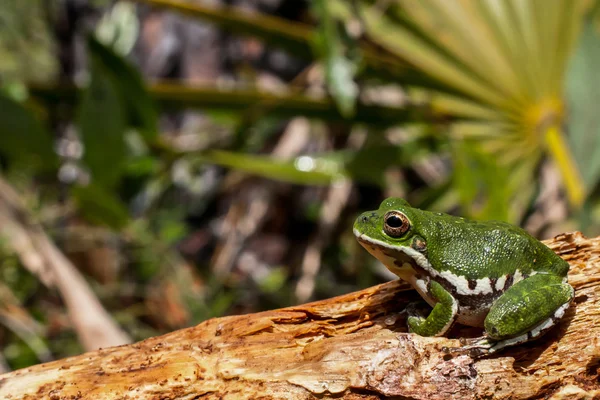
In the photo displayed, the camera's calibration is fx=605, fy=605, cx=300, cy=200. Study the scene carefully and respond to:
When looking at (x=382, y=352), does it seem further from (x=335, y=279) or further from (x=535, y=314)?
(x=335, y=279)

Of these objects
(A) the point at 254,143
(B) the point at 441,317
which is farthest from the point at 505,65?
(B) the point at 441,317

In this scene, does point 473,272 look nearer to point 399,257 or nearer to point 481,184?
point 399,257

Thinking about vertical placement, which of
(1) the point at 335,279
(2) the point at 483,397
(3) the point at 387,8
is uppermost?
(3) the point at 387,8

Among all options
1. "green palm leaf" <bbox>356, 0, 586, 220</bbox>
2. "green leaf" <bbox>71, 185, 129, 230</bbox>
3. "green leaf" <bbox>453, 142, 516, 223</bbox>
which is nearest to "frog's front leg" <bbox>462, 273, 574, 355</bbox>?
"green leaf" <bbox>453, 142, 516, 223</bbox>

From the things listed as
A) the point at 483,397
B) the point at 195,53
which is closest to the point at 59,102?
the point at 195,53

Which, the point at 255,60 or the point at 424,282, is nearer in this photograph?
the point at 424,282

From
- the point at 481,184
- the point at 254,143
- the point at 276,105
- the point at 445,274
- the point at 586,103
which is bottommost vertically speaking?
the point at 445,274
